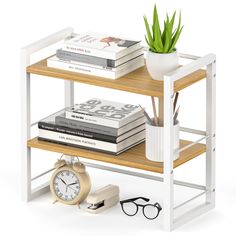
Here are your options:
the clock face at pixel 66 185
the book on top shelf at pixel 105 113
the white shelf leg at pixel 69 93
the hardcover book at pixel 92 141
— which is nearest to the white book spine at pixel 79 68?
the book on top shelf at pixel 105 113

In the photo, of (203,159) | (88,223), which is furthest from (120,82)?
(203,159)

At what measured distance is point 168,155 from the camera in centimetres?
827

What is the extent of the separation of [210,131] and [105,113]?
644mm

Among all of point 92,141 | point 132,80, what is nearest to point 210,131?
point 132,80

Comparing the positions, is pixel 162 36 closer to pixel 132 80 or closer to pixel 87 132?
pixel 132 80

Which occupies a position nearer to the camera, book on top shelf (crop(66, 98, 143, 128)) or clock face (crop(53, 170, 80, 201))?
book on top shelf (crop(66, 98, 143, 128))

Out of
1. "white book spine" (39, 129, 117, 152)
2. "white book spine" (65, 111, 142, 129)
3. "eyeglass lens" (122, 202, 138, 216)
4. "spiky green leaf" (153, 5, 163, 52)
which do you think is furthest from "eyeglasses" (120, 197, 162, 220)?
"spiky green leaf" (153, 5, 163, 52)

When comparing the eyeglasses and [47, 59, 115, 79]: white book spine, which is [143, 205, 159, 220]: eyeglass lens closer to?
the eyeglasses

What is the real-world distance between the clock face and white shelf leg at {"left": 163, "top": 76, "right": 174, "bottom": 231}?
2.20 ft

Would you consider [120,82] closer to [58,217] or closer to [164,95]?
[164,95]

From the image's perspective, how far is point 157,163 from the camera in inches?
333

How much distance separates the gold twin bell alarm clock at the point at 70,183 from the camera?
877cm

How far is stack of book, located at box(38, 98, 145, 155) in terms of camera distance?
28.2 ft
